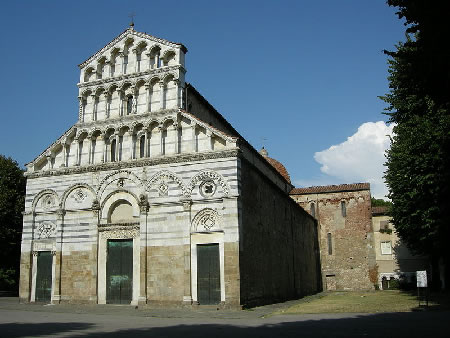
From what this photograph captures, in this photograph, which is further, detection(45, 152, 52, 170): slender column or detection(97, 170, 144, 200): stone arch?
detection(45, 152, 52, 170): slender column

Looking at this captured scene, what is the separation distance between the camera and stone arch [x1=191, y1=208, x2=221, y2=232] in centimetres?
2240

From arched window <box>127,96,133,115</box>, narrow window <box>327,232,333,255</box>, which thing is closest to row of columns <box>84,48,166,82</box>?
arched window <box>127,96,133,115</box>

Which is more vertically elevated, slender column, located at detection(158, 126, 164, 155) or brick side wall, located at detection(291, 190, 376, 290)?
slender column, located at detection(158, 126, 164, 155)

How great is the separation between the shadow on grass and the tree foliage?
5.78 meters

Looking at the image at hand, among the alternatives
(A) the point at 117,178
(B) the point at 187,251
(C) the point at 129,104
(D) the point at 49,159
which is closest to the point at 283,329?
(B) the point at 187,251

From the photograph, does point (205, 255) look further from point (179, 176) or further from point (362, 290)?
point (362, 290)

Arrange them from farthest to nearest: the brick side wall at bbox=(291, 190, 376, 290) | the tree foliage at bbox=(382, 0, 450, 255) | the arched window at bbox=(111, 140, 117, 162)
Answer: the brick side wall at bbox=(291, 190, 376, 290)
the arched window at bbox=(111, 140, 117, 162)
the tree foliage at bbox=(382, 0, 450, 255)

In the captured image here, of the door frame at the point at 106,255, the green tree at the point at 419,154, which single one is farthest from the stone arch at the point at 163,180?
the green tree at the point at 419,154

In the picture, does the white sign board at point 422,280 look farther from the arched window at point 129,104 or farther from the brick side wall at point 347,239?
the brick side wall at point 347,239

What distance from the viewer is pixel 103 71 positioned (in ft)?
88.3

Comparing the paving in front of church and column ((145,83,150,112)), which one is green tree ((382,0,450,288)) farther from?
column ((145,83,150,112))

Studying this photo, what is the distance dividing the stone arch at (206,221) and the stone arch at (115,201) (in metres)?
3.89

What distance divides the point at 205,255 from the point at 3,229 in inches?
751

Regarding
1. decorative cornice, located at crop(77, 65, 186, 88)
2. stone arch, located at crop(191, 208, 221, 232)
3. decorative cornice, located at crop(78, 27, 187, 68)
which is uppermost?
decorative cornice, located at crop(78, 27, 187, 68)
